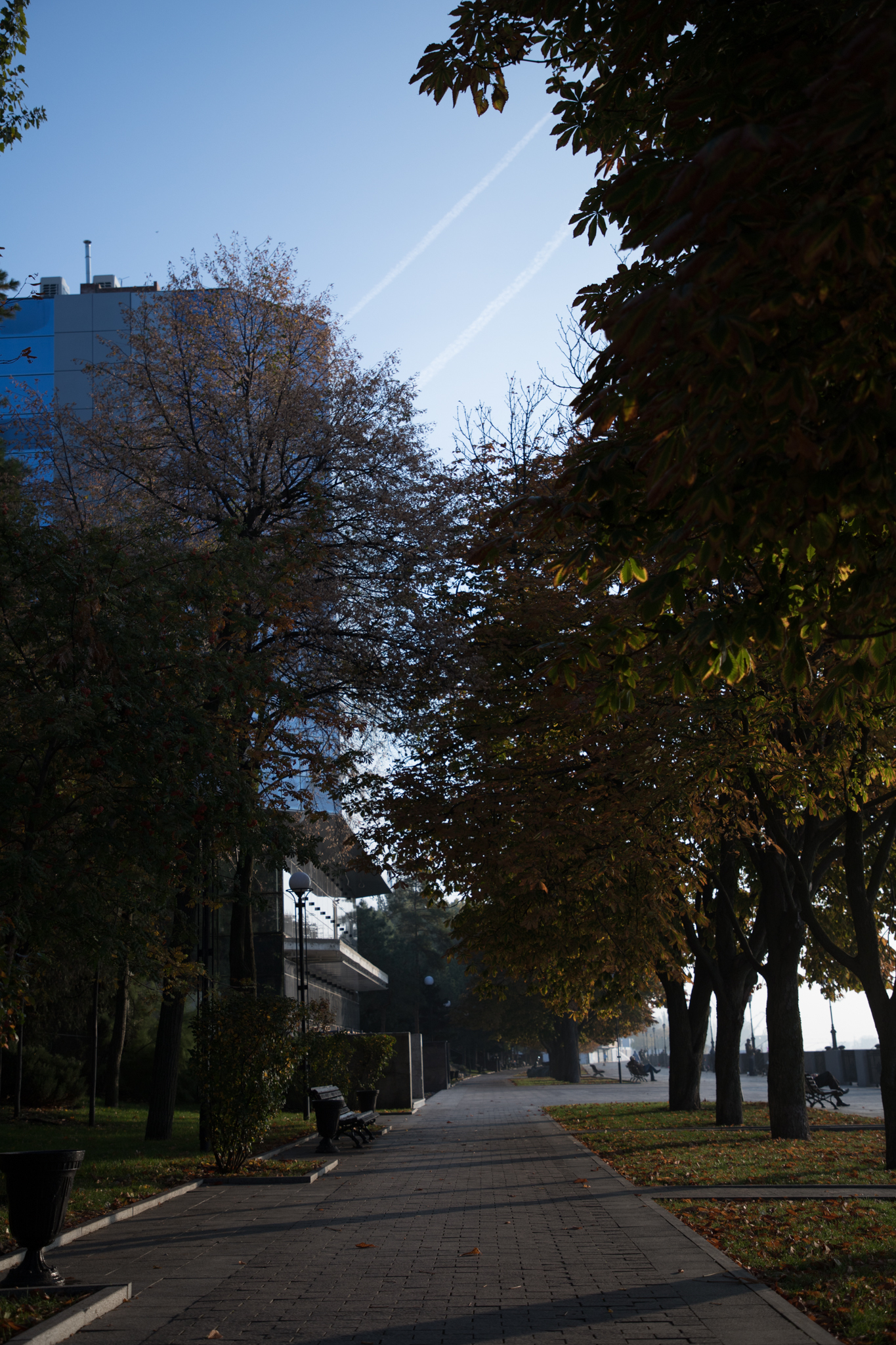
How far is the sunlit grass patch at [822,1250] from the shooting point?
5924mm

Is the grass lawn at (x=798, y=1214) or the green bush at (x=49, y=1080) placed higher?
→ the grass lawn at (x=798, y=1214)

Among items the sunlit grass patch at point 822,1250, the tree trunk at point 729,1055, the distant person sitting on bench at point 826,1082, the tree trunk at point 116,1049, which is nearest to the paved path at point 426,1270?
the sunlit grass patch at point 822,1250

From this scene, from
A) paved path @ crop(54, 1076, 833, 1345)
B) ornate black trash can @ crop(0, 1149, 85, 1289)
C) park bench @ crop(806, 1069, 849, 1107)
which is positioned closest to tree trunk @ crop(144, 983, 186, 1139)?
paved path @ crop(54, 1076, 833, 1345)

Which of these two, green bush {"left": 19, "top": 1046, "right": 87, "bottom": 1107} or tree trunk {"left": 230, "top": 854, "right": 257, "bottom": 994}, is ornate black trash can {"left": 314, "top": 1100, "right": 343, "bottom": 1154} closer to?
tree trunk {"left": 230, "top": 854, "right": 257, "bottom": 994}

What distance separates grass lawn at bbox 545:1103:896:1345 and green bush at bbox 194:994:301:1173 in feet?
14.3

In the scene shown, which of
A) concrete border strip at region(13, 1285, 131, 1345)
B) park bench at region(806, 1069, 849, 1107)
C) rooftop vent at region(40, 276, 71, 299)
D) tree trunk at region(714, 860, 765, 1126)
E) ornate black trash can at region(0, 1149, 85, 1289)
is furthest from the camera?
rooftop vent at region(40, 276, 71, 299)

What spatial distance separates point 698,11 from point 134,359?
16.7 m

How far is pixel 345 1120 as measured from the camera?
16969 millimetres

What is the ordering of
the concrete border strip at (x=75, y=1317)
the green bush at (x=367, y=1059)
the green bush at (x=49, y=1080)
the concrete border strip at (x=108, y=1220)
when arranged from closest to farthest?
the concrete border strip at (x=75, y=1317) < the concrete border strip at (x=108, y=1220) < the green bush at (x=49, y=1080) < the green bush at (x=367, y=1059)

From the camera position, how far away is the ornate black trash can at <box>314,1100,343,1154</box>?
16250 mm

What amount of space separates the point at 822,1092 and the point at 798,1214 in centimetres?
2318

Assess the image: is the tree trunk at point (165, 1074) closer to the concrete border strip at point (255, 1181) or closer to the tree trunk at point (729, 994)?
the concrete border strip at point (255, 1181)

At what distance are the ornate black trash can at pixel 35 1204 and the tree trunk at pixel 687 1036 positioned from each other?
1995 centimetres

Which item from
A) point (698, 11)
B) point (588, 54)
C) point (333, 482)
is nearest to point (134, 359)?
point (333, 482)
